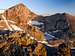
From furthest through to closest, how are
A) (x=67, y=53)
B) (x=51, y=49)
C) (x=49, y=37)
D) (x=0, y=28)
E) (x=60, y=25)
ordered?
(x=60, y=25) < (x=49, y=37) < (x=0, y=28) < (x=51, y=49) < (x=67, y=53)

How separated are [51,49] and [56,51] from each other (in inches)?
19.6

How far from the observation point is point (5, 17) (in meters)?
12.4

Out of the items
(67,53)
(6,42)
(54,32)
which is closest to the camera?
(6,42)

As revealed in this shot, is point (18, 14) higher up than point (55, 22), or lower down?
higher up

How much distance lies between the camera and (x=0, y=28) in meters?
10.8

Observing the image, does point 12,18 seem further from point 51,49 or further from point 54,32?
point 51,49

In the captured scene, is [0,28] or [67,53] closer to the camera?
[67,53]

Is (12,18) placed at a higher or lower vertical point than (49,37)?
higher

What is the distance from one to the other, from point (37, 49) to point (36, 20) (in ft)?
20.5

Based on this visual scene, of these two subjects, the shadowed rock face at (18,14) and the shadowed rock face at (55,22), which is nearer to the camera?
the shadowed rock face at (18,14)

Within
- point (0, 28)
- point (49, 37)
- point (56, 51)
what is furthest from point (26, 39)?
point (49, 37)

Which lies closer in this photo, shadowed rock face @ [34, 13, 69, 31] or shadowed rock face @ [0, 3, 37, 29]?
shadowed rock face @ [0, 3, 37, 29]

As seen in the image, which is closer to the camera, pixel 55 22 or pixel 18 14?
pixel 55 22

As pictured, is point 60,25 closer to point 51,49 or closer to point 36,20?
point 36,20
